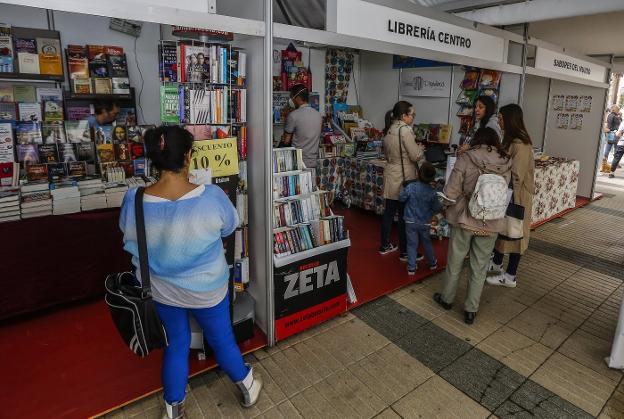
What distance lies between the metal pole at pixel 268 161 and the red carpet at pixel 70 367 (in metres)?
0.31

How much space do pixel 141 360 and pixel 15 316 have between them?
1.24 metres

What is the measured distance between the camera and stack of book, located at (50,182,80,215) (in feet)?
10.4

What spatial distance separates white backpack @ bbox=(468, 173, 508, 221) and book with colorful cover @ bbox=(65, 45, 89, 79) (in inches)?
162

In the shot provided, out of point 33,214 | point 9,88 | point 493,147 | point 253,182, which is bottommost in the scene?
point 33,214

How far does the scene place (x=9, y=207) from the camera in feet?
9.73

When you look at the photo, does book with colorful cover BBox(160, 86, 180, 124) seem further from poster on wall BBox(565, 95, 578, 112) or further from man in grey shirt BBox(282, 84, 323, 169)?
poster on wall BBox(565, 95, 578, 112)

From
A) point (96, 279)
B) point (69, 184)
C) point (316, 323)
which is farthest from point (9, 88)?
point (316, 323)

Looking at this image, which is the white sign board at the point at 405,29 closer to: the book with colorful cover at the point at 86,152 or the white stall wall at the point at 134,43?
the book with colorful cover at the point at 86,152

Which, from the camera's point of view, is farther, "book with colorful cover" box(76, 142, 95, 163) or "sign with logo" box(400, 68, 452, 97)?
"sign with logo" box(400, 68, 452, 97)

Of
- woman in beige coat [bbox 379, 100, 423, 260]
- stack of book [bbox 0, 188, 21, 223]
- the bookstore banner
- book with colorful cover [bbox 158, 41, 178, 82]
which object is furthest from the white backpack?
stack of book [bbox 0, 188, 21, 223]

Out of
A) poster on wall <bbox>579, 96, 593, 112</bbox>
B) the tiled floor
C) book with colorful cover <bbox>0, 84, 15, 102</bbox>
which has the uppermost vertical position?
poster on wall <bbox>579, 96, 593, 112</bbox>

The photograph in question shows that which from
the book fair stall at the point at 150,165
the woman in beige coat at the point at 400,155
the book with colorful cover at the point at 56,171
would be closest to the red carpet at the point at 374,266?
the book fair stall at the point at 150,165

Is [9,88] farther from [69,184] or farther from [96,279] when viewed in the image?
[96,279]

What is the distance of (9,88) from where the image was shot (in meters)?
3.98
